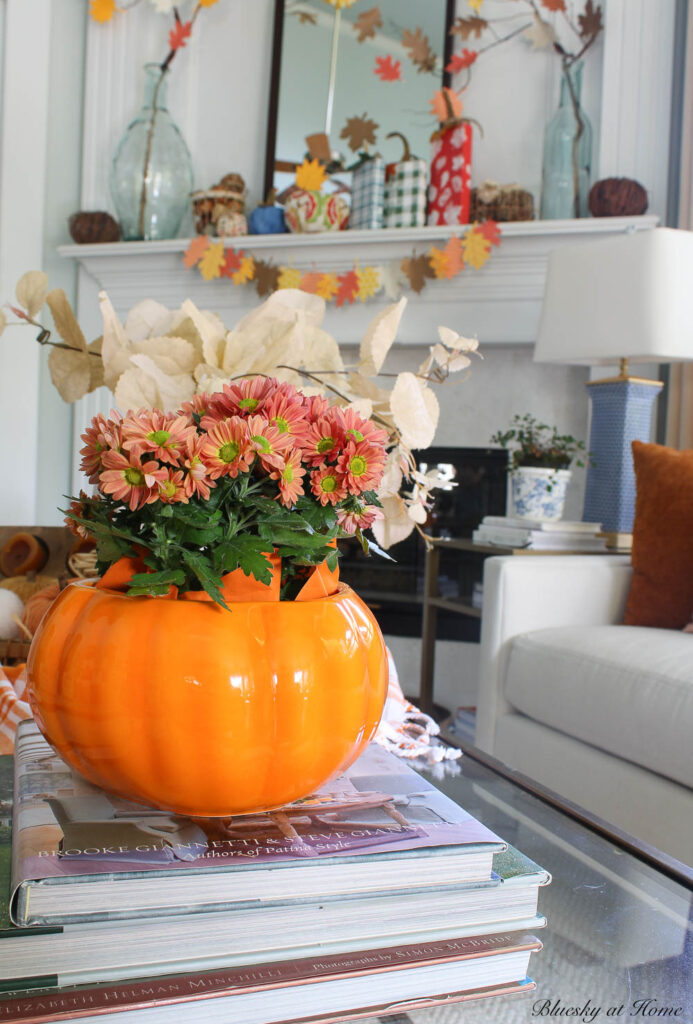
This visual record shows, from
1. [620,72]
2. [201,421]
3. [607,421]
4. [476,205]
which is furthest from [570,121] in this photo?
[201,421]

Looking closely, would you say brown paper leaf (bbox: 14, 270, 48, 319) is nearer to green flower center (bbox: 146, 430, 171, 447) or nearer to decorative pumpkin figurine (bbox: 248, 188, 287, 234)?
green flower center (bbox: 146, 430, 171, 447)

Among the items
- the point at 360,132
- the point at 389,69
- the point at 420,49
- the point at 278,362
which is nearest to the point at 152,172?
the point at 360,132

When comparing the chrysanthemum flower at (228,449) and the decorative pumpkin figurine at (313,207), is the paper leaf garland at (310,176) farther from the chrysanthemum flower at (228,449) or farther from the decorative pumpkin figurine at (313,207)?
the chrysanthemum flower at (228,449)

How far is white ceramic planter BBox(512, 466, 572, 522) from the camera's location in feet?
7.32

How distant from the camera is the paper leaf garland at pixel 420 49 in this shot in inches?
118

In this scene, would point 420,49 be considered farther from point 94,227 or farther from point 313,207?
point 94,227

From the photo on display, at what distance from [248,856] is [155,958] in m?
0.06

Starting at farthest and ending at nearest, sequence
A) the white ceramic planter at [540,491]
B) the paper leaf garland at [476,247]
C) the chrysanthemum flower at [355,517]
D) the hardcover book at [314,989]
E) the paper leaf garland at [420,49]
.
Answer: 1. the paper leaf garland at [420,49]
2. the paper leaf garland at [476,247]
3. the white ceramic planter at [540,491]
4. the chrysanthemum flower at [355,517]
5. the hardcover book at [314,989]

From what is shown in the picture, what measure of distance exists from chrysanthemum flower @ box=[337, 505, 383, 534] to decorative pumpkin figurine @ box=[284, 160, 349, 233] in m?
2.59

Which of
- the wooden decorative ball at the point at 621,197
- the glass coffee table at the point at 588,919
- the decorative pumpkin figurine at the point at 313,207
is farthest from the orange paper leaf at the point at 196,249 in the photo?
the glass coffee table at the point at 588,919

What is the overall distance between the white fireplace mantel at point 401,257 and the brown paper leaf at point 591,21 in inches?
25.4

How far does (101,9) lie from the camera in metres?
3.19

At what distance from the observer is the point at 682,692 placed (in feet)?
4.13

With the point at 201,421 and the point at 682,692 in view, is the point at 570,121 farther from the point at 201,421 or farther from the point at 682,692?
the point at 201,421
